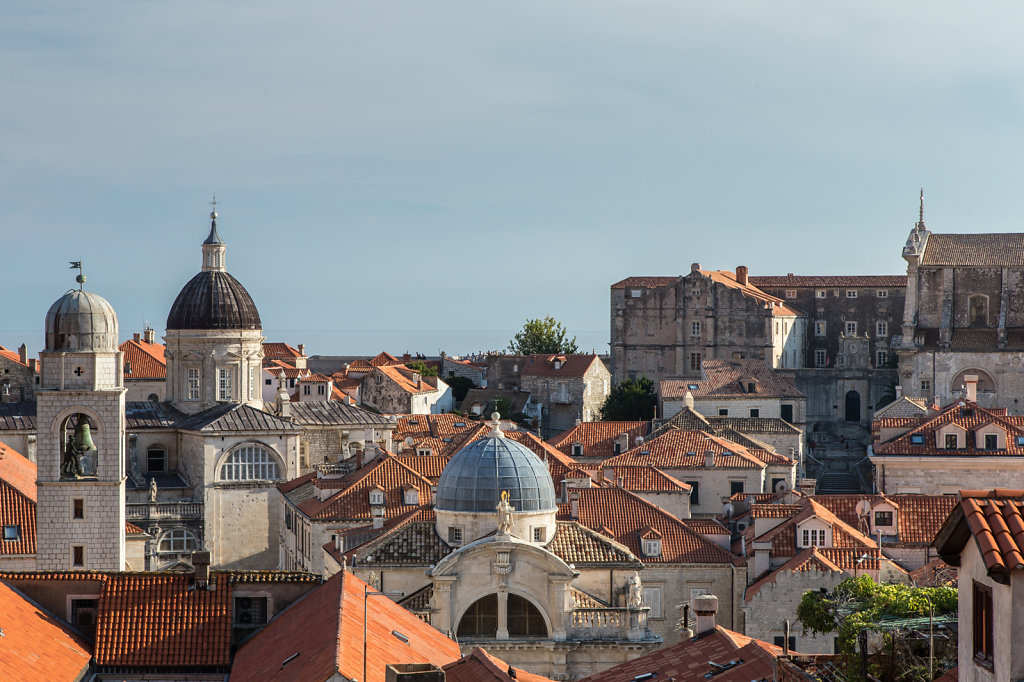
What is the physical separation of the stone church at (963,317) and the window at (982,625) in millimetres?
69872

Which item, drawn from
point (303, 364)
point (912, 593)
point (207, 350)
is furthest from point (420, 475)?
point (303, 364)

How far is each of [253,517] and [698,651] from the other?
38248 mm

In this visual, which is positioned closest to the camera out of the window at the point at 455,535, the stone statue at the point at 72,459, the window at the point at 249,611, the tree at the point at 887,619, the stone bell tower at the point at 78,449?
the tree at the point at 887,619

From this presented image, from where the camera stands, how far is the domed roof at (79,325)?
37.7m

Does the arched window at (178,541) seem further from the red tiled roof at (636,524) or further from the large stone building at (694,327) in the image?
the large stone building at (694,327)

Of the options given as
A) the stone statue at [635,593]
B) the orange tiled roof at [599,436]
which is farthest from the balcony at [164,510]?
the stone statue at [635,593]

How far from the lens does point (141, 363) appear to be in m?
92.3

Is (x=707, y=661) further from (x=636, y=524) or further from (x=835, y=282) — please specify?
(x=835, y=282)

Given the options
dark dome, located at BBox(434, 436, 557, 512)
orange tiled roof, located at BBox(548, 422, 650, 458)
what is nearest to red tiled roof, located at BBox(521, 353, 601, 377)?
orange tiled roof, located at BBox(548, 422, 650, 458)

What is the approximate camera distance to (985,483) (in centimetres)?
5538

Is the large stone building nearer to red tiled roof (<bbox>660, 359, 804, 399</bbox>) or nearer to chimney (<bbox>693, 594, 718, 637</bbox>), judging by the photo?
red tiled roof (<bbox>660, 359, 804, 399</bbox>)

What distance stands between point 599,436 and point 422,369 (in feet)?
157

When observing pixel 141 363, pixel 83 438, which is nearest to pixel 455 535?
pixel 83 438

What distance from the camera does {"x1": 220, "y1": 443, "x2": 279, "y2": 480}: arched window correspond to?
2544 inches
